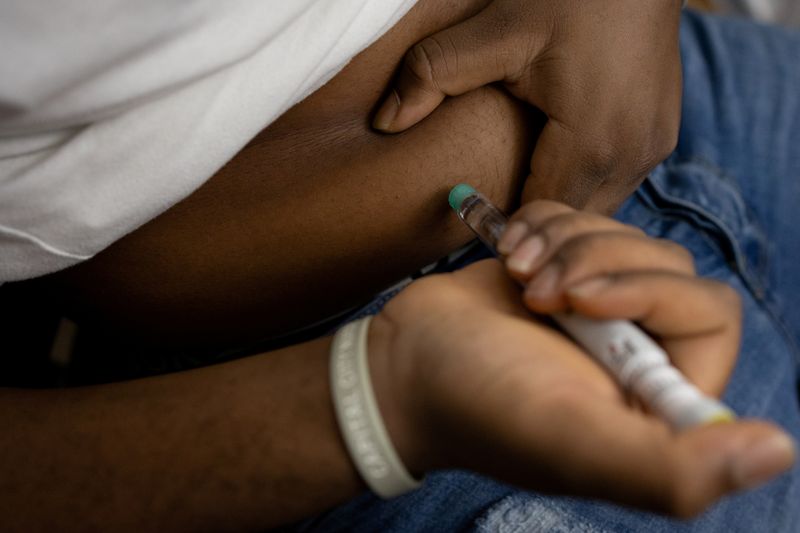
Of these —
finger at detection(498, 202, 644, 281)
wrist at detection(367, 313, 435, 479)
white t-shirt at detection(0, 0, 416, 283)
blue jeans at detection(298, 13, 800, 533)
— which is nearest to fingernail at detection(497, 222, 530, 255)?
finger at detection(498, 202, 644, 281)

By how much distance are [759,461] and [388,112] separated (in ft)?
1.58

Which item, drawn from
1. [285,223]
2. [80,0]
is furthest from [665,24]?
[80,0]

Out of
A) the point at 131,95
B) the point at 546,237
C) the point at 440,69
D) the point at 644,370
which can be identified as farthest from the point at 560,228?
the point at 131,95

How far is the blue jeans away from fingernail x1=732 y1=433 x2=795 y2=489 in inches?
17.2

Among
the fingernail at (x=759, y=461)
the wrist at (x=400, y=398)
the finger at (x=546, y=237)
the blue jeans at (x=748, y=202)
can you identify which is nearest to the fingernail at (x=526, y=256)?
the finger at (x=546, y=237)

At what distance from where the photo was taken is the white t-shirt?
0.57 metres

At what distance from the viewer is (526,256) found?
568mm

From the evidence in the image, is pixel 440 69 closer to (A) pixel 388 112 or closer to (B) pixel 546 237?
(A) pixel 388 112

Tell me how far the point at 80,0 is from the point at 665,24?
0.62 metres

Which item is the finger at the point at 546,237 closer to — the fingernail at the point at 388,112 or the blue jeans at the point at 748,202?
the fingernail at the point at 388,112

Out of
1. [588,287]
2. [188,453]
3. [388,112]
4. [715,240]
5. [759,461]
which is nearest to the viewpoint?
[759,461]

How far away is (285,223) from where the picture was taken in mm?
772

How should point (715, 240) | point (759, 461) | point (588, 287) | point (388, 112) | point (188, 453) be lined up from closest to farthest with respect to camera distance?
point (759, 461) → point (588, 287) → point (188, 453) → point (388, 112) → point (715, 240)

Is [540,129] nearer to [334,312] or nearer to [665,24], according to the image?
[665,24]
